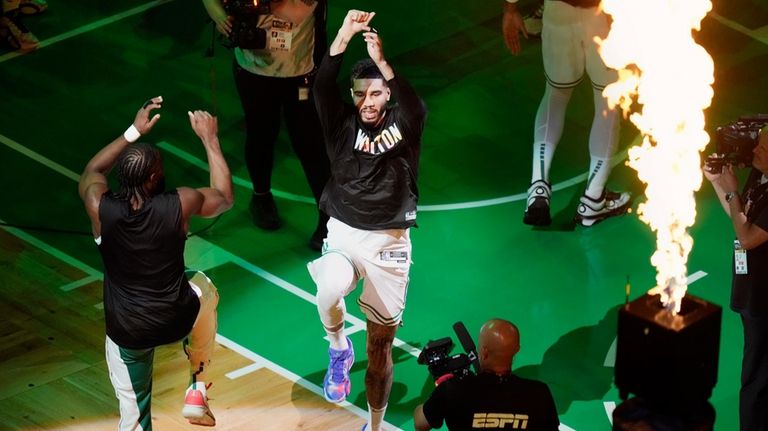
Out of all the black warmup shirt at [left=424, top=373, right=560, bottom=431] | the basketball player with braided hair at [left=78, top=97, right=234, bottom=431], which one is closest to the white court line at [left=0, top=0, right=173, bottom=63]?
the basketball player with braided hair at [left=78, top=97, right=234, bottom=431]

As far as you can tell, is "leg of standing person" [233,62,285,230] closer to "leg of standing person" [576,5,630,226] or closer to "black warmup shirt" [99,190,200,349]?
"leg of standing person" [576,5,630,226]

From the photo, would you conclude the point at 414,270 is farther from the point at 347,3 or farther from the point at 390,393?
the point at 347,3

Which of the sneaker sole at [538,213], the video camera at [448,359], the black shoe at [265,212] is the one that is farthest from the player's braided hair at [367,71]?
the sneaker sole at [538,213]

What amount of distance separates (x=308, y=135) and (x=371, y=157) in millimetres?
2374

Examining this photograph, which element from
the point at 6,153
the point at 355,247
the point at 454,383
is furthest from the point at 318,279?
the point at 6,153

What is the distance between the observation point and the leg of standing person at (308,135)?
9680 millimetres

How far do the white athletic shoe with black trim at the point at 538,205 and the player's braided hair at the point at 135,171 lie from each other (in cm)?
404

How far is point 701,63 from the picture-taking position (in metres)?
5.19

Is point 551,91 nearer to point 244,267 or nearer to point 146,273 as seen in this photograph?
point 244,267

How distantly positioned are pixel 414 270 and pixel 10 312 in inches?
109

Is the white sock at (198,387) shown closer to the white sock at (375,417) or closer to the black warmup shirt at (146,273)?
the black warmup shirt at (146,273)

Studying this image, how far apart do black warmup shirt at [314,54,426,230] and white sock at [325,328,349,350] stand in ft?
2.62

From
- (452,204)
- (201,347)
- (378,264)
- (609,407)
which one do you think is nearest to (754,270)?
(609,407)

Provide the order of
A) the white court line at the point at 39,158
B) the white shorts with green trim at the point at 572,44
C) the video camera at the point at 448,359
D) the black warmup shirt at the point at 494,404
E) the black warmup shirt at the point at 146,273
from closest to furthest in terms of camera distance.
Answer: the black warmup shirt at the point at 494,404 < the black warmup shirt at the point at 146,273 < the video camera at the point at 448,359 < the white shorts with green trim at the point at 572,44 < the white court line at the point at 39,158
